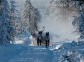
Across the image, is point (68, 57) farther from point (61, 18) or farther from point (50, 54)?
point (61, 18)

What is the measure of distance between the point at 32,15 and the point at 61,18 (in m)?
9.77

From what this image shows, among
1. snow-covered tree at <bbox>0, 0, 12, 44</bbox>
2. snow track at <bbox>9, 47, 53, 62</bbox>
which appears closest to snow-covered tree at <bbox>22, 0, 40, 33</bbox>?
snow-covered tree at <bbox>0, 0, 12, 44</bbox>

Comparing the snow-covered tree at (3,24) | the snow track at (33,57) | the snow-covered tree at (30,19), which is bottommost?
the snow-covered tree at (30,19)

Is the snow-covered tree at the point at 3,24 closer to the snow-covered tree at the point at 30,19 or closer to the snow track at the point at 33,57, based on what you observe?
the snow track at the point at 33,57

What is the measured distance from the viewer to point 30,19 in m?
84.8

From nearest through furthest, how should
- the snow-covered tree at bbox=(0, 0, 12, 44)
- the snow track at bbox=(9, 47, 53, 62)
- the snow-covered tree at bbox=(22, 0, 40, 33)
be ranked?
the snow track at bbox=(9, 47, 53, 62), the snow-covered tree at bbox=(0, 0, 12, 44), the snow-covered tree at bbox=(22, 0, 40, 33)

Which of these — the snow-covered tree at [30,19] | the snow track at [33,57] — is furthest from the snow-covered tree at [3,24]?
the snow-covered tree at [30,19]

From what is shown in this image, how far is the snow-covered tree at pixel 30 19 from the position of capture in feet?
278

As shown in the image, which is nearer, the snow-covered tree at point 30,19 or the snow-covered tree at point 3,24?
the snow-covered tree at point 3,24

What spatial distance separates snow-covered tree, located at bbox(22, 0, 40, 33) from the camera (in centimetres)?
→ 8488

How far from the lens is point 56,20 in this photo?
293ft

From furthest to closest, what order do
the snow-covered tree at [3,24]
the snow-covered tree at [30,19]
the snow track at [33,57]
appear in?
the snow-covered tree at [30,19], the snow-covered tree at [3,24], the snow track at [33,57]

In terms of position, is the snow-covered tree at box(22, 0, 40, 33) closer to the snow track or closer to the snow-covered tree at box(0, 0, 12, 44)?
the snow-covered tree at box(0, 0, 12, 44)

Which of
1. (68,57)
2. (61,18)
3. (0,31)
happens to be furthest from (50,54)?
(61,18)
